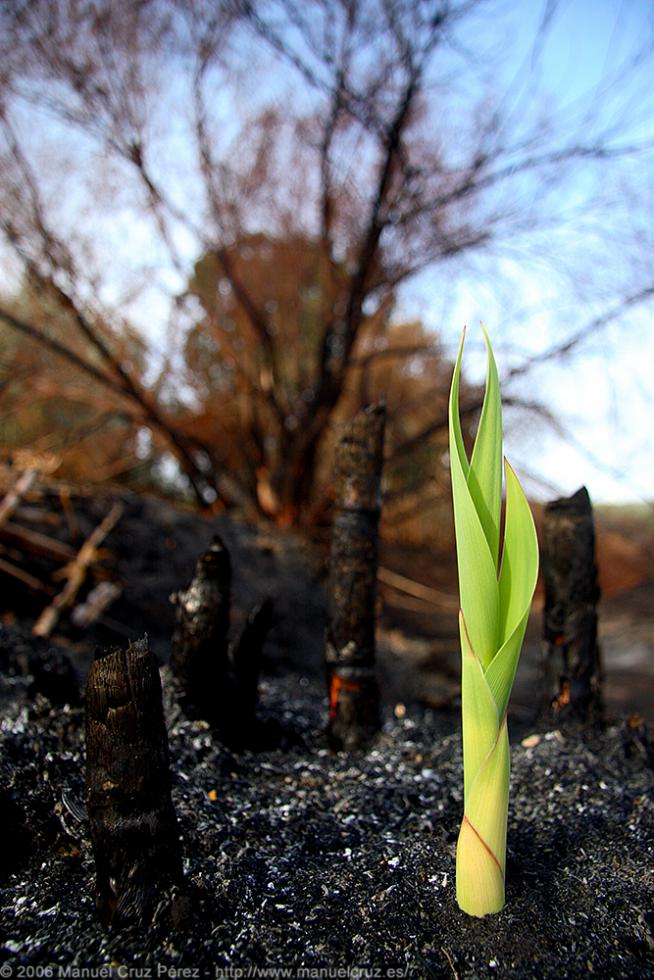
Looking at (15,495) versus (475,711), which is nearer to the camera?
(475,711)

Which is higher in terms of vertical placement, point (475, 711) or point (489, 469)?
point (489, 469)

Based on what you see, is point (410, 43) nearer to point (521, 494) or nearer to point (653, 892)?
point (521, 494)

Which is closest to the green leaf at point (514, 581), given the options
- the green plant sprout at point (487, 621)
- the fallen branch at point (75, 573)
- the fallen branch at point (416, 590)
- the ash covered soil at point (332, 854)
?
the green plant sprout at point (487, 621)

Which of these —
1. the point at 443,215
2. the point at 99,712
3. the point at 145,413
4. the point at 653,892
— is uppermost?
the point at 443,215

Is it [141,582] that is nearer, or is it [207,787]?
[207,787]

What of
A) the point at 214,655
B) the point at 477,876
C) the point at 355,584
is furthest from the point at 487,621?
the point at 214,655

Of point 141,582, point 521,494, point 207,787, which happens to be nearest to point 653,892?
point 521,494

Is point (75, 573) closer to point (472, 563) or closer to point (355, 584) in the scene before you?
point (355, 584)
